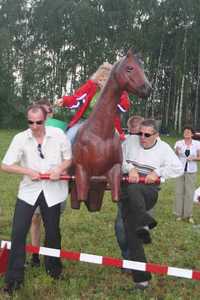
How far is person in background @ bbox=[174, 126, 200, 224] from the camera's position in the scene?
818 centimetres

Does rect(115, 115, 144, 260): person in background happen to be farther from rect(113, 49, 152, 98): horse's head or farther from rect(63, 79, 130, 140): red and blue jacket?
rect(113, 49, 152, 98): horse's head

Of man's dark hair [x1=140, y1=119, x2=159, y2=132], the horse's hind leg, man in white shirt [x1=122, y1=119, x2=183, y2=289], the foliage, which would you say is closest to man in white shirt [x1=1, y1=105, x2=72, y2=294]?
the horse's hind leg

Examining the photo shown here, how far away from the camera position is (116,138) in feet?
13.4

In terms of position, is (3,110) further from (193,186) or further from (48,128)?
(48,128)

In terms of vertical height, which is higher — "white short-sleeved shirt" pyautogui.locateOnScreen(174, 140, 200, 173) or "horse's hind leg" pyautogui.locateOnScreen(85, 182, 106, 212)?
"horse's hind leg" pyautogui.locateOnScreen(85, 182, 106, 212)

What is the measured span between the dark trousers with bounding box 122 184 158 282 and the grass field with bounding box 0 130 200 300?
0.39 meters

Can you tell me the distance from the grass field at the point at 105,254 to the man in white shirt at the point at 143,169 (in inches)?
16.0

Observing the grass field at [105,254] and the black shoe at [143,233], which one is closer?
the black shoe at [143,233]

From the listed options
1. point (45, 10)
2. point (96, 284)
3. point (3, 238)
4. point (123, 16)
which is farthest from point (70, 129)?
point (45, 10)

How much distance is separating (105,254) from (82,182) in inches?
86.6

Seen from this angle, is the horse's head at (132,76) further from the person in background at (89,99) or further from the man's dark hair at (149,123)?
the man's dark hair at (149,123)

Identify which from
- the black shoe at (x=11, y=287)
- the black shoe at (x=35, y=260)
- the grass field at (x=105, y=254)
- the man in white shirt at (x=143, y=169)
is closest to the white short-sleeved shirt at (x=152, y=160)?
the man in white shirt at (x=143, y=169)

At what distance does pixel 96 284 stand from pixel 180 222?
3.53m

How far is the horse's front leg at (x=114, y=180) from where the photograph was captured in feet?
13.0
